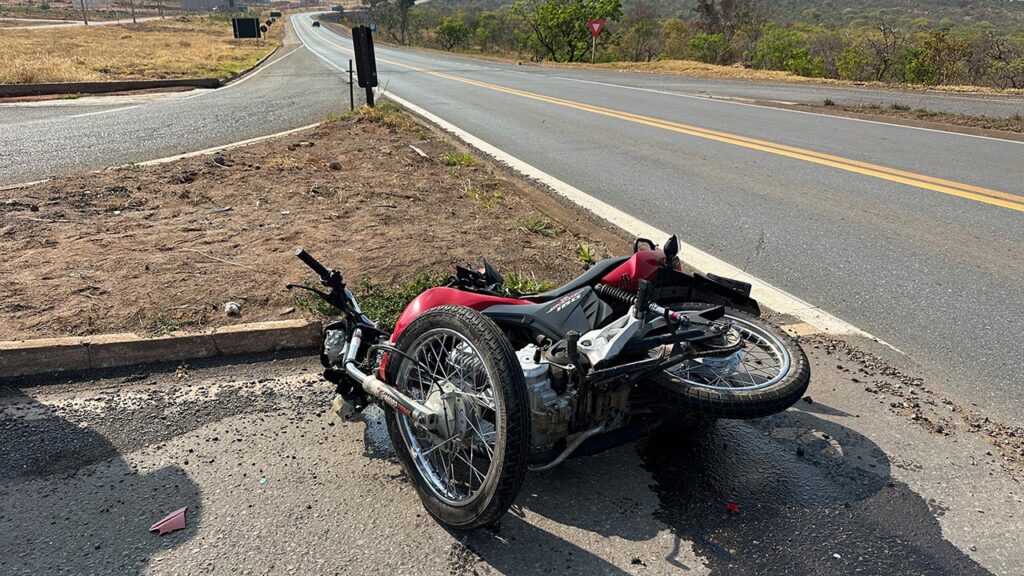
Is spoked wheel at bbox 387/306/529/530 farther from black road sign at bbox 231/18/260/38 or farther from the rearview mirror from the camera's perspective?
black road sign at bbox 231/18/260/38

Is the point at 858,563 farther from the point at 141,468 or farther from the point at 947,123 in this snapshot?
the point at 947,123

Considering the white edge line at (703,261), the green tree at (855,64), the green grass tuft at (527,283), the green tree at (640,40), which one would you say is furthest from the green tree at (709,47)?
the green grass tuft at (527,283)

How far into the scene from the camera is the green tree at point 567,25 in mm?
42062

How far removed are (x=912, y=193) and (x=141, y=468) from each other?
308 inches

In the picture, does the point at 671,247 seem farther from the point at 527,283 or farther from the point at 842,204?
the point at 842,204

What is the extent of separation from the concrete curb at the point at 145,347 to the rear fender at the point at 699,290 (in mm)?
2088

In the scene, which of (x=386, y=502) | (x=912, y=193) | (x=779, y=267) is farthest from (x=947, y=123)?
(x=386, y=502)

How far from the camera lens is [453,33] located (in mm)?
64062

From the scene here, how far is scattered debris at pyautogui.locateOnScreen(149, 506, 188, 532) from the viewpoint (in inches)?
100

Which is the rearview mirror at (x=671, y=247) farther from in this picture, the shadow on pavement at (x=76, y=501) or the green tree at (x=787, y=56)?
the green tree at (x=787, y=56)

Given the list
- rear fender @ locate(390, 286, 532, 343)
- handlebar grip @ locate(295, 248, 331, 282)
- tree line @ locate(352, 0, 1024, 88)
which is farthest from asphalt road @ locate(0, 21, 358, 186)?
tree line @ locate(352, 0, 1024, 88)

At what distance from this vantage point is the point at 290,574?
2.35m

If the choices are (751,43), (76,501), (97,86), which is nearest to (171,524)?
(76,501)

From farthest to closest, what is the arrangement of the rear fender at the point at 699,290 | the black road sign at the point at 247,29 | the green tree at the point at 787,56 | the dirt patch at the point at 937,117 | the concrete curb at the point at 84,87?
1. the black road sign at the point at 247,29
2. the green tree at the point at 787,56
3. the concrete curb at the point at 84,87
4. the dirt patch at the point at 937,117
5. the rear fender at the point at 699,290
